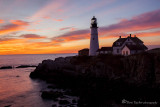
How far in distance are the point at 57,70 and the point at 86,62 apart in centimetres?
892

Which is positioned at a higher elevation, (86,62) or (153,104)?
(86,62)

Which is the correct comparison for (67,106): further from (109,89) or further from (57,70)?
(57,70)

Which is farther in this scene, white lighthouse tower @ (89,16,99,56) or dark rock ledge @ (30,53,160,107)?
white lighthouse tower @ (89,16,99,56)

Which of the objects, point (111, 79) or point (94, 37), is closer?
point (111, 79)

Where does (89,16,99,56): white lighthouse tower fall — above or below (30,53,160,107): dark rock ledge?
above

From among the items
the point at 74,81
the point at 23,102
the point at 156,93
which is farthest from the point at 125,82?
the point at 23,102

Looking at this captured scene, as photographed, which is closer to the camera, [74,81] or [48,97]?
[48,97]

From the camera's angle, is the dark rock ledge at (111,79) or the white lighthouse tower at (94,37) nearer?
the dark rock ledge at (111,79)

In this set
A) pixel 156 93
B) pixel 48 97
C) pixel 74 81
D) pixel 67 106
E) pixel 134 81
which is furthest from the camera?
pixel 74 81

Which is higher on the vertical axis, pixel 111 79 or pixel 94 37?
pixel 94 37

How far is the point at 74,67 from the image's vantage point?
36000 mm

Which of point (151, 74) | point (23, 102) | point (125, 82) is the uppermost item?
point (151, 74)

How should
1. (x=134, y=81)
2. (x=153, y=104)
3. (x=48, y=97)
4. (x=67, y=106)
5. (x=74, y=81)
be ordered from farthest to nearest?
1. (x=74, y=81)
2. (x=134, y=81)
3. (x=48, y=97)
4. (x=67, y=106)
5. (x=153, y=104)

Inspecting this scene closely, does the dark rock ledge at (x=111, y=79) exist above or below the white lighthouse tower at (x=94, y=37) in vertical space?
below
